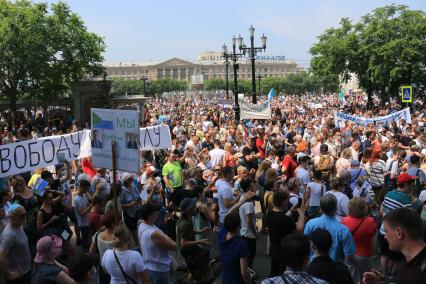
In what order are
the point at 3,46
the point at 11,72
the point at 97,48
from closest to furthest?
the point at 3,46 → the point at 11,72 → the point at 97,48

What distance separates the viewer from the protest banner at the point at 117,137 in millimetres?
6117

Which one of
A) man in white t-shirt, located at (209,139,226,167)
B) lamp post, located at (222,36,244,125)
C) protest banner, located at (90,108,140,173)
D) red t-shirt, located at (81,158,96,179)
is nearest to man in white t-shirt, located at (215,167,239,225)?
protest banner, located at (90,108,140,173)

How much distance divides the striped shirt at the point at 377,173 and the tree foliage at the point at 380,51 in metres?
29.5

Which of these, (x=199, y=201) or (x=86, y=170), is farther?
(x=86, y=170)

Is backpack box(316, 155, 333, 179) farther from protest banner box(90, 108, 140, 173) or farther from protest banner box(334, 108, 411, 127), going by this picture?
protest banner box(334, 108, 411, 127)

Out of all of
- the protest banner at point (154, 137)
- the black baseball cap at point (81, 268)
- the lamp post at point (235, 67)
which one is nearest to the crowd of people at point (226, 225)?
the black baseball cap at point (81, 268)

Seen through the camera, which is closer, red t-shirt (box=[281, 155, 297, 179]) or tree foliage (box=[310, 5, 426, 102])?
red t-shirt (box=[281, 155, 297, 179])

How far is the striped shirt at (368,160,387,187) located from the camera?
1002 cm

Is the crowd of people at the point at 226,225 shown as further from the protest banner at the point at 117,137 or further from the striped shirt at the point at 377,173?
the protest banner at the point at 117,137

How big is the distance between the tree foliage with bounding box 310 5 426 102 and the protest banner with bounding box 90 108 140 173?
34.2m

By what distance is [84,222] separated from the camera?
320 inches

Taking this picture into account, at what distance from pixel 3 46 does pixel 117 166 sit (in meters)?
27.9

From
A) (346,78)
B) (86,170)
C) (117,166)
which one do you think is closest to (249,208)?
(117,166)

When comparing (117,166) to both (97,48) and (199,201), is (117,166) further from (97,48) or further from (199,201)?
(97,48)
